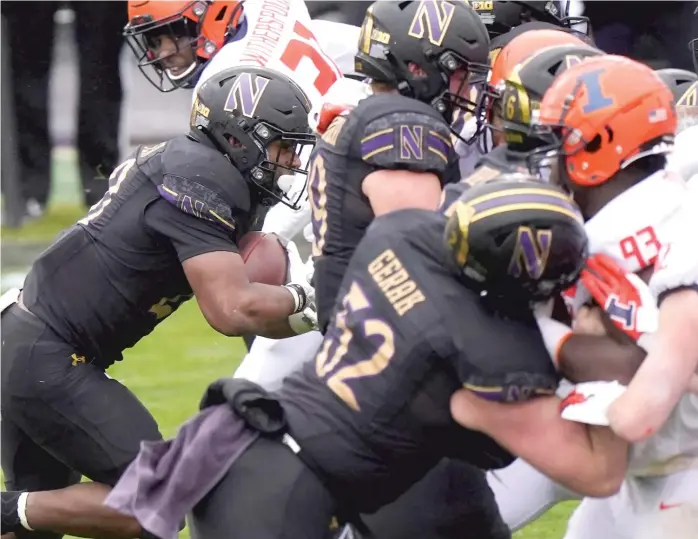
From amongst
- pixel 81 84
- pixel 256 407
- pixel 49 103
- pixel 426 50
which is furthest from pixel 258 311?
pixel 49 103

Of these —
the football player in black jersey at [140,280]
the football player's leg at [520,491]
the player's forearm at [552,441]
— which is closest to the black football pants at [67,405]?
the football player in black jersey at [140,280]

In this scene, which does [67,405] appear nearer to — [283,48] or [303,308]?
[303,308]

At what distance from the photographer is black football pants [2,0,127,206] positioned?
918 cm

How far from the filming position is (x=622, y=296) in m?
2.88

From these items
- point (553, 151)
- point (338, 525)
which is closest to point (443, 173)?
point (553, 151)

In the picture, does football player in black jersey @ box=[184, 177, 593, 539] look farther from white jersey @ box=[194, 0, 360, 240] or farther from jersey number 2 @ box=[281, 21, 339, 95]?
jersey number 2 @ box=[281, 21, 339, 95]

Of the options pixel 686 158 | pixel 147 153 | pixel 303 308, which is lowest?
pixel 303 308

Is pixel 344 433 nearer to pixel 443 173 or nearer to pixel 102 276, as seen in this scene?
pixel 443 173

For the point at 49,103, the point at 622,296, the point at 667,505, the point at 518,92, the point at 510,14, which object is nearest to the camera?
the point at 622,296

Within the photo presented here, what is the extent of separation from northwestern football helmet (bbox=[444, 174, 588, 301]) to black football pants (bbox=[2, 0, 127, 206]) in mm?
6640

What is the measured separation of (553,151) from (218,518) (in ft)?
3.53

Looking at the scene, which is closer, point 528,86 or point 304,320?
point 528,86

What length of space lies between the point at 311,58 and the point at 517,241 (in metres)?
3.00

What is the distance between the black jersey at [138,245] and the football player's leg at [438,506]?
936 millimetres
